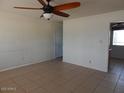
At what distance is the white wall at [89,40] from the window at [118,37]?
277cm

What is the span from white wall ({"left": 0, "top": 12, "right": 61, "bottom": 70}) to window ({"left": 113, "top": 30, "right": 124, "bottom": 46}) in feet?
12.6

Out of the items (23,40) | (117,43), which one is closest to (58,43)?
(23,40)

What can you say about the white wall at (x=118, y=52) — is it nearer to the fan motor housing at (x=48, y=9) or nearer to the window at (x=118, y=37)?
the window at (x=118, y=37)

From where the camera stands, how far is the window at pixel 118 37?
235 inches

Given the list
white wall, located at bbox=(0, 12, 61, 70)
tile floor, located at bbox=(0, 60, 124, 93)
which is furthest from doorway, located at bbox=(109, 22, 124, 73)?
white wall, located at bbox=(0, 12, 61, 70)

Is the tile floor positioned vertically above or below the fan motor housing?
below

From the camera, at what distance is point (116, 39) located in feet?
20.1

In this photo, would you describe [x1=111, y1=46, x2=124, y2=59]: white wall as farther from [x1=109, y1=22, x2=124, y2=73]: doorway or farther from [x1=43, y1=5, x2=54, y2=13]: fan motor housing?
[x1=43, y1=5, x2=54, y2=13]: fan motor housing

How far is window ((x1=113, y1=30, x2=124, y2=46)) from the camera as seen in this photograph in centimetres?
596

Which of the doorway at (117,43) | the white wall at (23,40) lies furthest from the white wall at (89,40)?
the doorway at (117,43)

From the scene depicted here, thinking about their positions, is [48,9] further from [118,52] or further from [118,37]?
[118,52]

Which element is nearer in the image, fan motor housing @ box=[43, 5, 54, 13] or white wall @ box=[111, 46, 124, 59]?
fan motor housing @ box=[43, 5, 54, 13]

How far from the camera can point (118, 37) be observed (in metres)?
6.05

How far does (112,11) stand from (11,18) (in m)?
3.83
